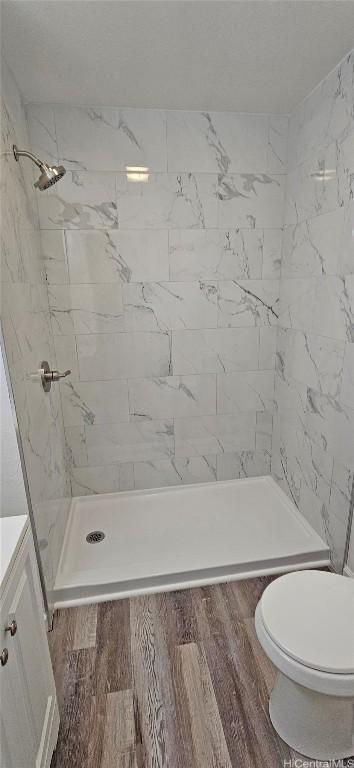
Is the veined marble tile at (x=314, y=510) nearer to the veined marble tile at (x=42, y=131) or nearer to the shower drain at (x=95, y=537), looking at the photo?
the shower drain at (x=95, y=537)

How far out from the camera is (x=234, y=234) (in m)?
2.19

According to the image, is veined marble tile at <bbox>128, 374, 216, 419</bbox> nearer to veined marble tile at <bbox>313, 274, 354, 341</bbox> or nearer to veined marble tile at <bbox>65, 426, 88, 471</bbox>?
veined marble tile at <bbox>65, 426, 88, 471</bbox>

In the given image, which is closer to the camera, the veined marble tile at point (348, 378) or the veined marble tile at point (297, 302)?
the veined marble tile at point (348, 378)

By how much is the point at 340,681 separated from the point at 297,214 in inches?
80.7

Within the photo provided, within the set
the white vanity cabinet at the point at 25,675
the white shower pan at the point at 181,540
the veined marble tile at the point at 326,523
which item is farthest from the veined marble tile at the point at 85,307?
the veined marble tile at the point at 326,523

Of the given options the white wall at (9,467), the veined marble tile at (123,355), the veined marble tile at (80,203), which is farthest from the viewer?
the veined marble tile at (123,355)

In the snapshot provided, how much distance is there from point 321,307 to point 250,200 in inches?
32.4

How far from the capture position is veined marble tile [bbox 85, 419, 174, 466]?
2.36m

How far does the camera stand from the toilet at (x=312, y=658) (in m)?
0.96

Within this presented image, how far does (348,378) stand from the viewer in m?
1.64

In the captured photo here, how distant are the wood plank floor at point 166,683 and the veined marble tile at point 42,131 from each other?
227 centimetres

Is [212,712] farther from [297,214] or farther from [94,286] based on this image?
[297,214]

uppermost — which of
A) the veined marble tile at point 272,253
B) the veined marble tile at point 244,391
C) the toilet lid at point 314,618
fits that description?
the veined marble tile at point 272,253

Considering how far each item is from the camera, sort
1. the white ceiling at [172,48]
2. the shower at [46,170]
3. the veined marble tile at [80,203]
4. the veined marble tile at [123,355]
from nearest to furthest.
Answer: the white ceiling at [172,48]
the shower at [46,170]
the veined marble tile at [80,203]
the veined marble tile at [123,355]
